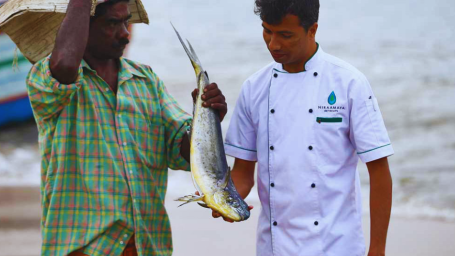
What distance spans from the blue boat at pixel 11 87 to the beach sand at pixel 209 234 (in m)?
4.91

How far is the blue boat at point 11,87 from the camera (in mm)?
11836

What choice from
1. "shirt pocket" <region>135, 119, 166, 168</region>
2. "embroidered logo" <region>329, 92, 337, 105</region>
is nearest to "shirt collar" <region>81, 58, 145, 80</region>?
"shirt pocket" <region>135, 119, 166, 168</region>

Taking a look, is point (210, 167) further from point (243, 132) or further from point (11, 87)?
point (11, 87)

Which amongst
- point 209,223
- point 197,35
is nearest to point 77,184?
point 209,223

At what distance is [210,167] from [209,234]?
3.74 metres

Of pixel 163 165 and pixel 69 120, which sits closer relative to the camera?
pixel 69 120

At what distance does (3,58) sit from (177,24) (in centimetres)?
1286

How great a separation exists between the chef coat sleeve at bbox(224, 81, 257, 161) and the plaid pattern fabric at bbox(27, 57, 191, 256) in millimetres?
378

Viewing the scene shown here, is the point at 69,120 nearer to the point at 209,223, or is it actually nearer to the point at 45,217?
the point at 45,217

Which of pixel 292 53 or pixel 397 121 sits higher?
pixel 292 53

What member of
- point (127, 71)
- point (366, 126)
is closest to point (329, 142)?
point (366, 126)

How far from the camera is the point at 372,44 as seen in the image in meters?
20.1

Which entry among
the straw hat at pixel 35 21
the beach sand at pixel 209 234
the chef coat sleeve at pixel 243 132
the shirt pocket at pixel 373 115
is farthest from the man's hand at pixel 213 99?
the beach sand at pixel 209 234

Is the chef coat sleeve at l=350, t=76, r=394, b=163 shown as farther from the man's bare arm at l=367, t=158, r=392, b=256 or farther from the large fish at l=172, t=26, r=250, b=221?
the large fish at l=172, t=26, r=250, b=221
